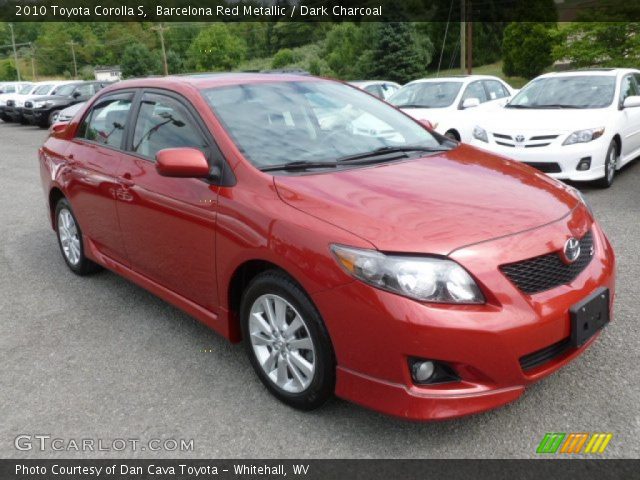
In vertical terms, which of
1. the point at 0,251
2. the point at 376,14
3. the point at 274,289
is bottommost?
the point at 0,251

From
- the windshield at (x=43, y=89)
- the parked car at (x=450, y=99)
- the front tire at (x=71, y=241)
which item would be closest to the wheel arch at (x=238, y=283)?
the front tire at (x=71, y=241)

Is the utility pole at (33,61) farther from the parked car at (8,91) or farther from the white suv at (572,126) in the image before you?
the white suv at (572,126)

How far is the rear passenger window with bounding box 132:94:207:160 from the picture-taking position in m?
3.49

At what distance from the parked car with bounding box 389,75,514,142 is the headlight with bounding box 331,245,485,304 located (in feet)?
24.7

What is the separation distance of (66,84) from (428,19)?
1578 inches

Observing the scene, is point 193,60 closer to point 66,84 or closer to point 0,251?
point 66,84

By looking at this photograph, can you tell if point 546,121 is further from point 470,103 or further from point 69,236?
point 69,236

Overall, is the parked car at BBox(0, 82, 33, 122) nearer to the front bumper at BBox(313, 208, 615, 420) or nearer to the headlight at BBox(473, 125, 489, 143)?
the headlight at BBox(473, 125, 489, 143)

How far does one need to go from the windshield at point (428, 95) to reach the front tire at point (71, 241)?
23.6 feet

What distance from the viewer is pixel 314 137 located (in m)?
3.50

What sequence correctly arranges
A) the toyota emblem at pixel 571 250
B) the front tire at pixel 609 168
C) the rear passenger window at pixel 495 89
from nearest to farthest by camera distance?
the toyota emblem at pixel 571 250, the front tire at pixel 609 168, the rear passenger window at pixel 495 89

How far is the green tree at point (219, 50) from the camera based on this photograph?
9194 cm

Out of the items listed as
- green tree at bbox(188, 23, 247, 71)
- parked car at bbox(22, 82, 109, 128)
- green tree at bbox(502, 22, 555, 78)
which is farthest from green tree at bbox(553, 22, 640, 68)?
green tree at bbox(188, 23, 247, 71)

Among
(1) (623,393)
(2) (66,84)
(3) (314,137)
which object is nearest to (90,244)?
(3) (314,137)
